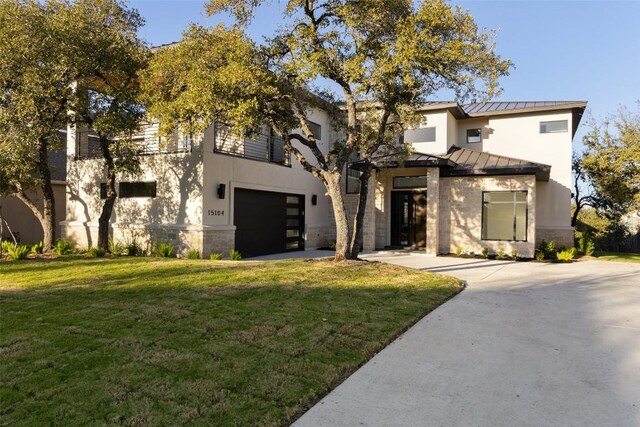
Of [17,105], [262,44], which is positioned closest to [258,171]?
[262,44]

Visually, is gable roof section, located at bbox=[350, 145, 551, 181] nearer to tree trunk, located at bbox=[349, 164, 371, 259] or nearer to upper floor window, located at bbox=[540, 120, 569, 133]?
upper floor window, located at bbox=[540, 120, 569, 133]

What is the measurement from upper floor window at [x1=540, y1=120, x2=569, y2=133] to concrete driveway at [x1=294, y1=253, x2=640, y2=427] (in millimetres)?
11179

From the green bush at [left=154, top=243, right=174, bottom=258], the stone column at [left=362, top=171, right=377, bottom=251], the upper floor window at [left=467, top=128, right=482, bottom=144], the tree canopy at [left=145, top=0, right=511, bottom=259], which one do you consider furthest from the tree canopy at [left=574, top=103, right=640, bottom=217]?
the green bush at [left=154, top=243, right=174, bottom=258]

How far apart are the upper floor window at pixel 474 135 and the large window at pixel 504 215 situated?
391 centimetres

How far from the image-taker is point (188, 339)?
15.4ft

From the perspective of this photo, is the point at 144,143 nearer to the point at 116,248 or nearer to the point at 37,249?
the point at 116,248

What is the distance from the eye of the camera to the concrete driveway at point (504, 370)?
10.7 ft

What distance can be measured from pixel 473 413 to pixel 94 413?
2.85 meters

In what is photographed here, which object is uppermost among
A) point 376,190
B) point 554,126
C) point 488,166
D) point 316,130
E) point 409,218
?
point 554,126

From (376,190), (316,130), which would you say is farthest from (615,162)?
(316,130)

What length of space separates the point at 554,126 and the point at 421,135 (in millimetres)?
5293

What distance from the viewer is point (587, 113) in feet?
64.5

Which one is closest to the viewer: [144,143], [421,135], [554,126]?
[144,143]

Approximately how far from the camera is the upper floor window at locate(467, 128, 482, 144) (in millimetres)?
18438
